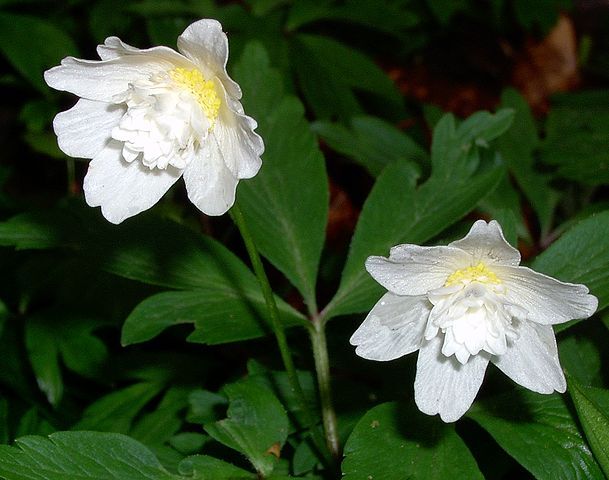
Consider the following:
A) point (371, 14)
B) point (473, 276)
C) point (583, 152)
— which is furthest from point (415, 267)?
point (371, 14)

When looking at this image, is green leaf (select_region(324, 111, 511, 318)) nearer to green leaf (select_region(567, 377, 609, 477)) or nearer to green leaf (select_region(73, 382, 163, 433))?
green leaf (select_region(567, 377, 609, 477))

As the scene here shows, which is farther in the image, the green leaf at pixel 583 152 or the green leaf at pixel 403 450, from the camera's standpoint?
the green leaf at pixel 583 152

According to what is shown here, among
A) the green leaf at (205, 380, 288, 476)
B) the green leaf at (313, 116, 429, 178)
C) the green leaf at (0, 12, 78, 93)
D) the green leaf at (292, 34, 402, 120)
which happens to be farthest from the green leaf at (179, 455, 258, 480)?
the green leaf at (0, 12, 78, 93)

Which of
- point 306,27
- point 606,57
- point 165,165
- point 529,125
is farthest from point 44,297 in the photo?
point 606,57

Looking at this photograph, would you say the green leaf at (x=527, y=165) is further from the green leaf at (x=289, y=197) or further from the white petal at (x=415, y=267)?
the white petal at (x=415, y=267)

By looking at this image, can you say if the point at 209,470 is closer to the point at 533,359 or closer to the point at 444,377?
the point at 444,377


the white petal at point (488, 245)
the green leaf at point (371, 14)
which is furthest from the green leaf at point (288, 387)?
the green leaf at point (371, 14)
